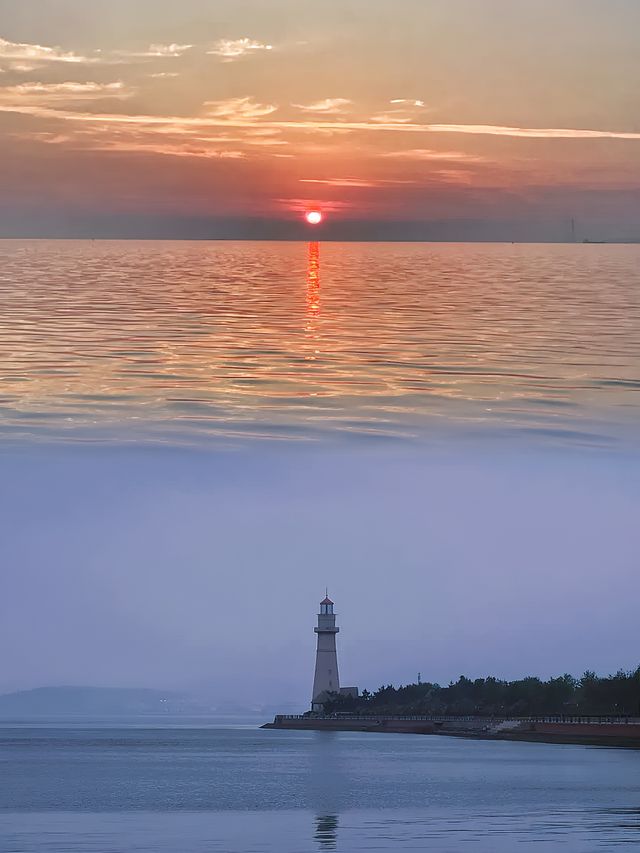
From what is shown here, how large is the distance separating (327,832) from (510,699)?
102580 millimetres

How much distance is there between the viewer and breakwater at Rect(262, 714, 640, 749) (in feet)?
350

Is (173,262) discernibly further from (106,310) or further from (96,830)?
(96,830)

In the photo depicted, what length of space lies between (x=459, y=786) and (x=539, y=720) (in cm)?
5840

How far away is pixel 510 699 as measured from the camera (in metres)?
150

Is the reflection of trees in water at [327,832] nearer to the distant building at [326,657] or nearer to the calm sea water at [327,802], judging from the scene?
the calm sea water at [327,802]

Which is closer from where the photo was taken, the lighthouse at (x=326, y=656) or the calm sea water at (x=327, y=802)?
the calm sea water at (x=327, y=802)

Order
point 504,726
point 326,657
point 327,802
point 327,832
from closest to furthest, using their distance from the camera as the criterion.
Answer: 1. point 327,832
2. point 327,802
3. point 504,726
4. point 326,657

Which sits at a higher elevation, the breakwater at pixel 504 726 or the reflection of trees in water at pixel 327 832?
the reflection of trees in water at pixel 327 832

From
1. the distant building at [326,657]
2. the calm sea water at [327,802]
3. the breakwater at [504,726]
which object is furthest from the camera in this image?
the distant building at [326,657]

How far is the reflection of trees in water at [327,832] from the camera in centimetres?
4570

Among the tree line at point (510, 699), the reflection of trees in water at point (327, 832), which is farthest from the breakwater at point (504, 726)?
the reflection of trees in water at point (327, 832)

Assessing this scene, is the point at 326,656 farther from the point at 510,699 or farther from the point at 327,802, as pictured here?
the point at 327,802

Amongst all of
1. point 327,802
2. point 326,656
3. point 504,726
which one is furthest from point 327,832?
point 326,656

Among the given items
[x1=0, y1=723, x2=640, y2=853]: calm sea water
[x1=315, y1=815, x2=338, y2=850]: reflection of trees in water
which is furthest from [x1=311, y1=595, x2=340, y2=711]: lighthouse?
[x1=315, y1=815, x2=338, y2=850]: reflection of trees in water
